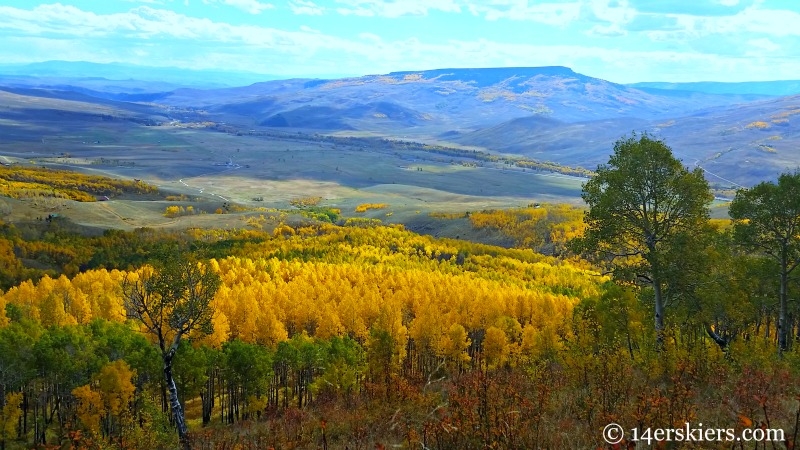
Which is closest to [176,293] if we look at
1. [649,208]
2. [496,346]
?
[649,208]

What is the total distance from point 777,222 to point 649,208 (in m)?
9.47

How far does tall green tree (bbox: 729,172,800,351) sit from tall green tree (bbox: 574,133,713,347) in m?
5.41

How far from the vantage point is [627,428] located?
58.0ft

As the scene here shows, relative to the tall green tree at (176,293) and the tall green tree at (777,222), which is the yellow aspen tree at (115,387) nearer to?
the tall green tree at (176,293)

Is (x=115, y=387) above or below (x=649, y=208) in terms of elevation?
below

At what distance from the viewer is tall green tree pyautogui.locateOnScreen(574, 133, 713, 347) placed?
3350cm

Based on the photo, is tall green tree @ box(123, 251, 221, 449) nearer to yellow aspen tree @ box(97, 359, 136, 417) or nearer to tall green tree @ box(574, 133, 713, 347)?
tall green tree @ box(574, 133, 713, 347)

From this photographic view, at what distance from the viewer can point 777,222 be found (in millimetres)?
36781

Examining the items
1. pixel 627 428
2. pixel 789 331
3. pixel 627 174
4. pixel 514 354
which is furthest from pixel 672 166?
pixel 514 354

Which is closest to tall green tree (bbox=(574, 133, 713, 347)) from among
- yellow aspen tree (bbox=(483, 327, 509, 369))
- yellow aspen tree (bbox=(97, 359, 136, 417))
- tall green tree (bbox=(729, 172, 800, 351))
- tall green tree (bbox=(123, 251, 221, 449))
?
tall green tree (bbox=(729, 172, 800, 351))

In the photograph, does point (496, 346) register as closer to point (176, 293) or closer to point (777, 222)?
point (777, 222)

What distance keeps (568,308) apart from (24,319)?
79667mm

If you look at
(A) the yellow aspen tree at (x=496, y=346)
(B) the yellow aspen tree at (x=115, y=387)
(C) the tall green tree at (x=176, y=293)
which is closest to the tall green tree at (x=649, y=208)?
(C) the tall green tree at (x=176, y=293)

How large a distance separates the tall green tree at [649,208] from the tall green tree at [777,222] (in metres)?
5.41
